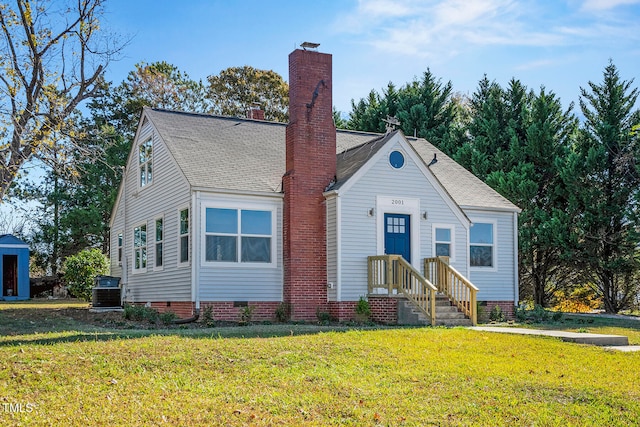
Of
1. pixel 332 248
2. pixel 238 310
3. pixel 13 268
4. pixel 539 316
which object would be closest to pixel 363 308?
pixel 332 248

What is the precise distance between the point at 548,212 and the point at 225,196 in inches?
557

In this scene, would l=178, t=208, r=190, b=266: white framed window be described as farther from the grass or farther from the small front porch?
the grass

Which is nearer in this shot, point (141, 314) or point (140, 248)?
point (141, 314)

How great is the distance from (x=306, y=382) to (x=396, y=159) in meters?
10.1

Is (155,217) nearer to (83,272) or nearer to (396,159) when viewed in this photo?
(83,272)

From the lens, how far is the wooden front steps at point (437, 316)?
16.0 m

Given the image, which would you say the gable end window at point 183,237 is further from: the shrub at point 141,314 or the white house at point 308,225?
the shrub at point 141,314

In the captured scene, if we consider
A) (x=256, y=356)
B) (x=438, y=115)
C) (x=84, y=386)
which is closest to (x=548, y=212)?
(x=438, y=115)

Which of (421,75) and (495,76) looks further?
(421,75)

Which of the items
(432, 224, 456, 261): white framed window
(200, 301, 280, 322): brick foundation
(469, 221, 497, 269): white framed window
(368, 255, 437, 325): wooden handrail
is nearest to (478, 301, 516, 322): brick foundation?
(469, 221, 497, 269): white framed window

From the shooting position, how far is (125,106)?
40875 mm

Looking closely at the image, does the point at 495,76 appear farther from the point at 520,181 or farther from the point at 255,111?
the point at 255,111

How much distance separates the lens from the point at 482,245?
67.8ft

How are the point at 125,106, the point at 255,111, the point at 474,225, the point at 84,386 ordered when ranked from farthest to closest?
the point at 125,106, the point at 255,111, the point at 474,225, the point at 84,386
